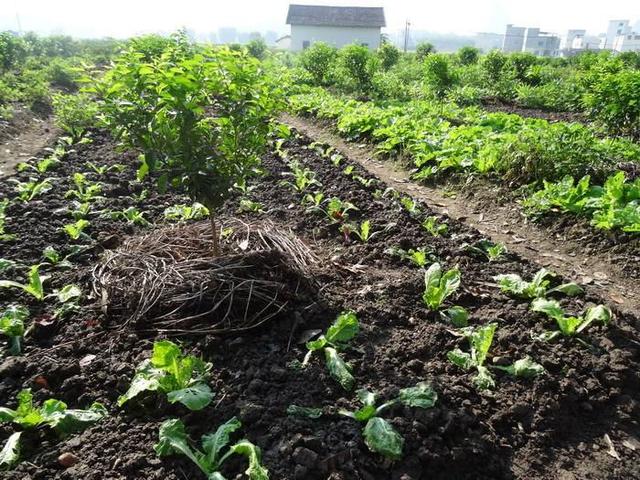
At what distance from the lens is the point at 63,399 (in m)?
2.71

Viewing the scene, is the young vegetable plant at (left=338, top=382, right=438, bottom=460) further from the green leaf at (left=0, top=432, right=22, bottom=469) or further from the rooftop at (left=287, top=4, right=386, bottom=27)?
the rooftop at (left=287, top=4, right=386, bottom=27)

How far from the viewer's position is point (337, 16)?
5812 cm

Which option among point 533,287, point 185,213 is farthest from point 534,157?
point 185,213

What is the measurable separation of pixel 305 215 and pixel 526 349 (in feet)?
9.95

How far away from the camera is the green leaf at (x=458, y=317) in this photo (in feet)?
10.9

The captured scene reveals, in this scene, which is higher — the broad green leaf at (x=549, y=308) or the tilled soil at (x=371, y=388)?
the broad green leaf at (x=549, y=308)

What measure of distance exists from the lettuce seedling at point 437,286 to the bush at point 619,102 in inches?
266

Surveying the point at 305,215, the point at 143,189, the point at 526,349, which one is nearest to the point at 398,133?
the point at 305,215

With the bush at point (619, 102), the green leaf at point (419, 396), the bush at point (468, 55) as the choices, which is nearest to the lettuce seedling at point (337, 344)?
the green leaf at point (419, 396)

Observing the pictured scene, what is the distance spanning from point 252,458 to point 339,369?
0.82 meters

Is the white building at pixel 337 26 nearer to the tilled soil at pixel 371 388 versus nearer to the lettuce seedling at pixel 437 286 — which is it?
the lettuce seedling at pixel 437 286

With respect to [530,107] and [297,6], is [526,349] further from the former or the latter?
[297,6]

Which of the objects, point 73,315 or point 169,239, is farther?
point 169,239

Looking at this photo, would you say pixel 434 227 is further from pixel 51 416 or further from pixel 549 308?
pixel 51 416
